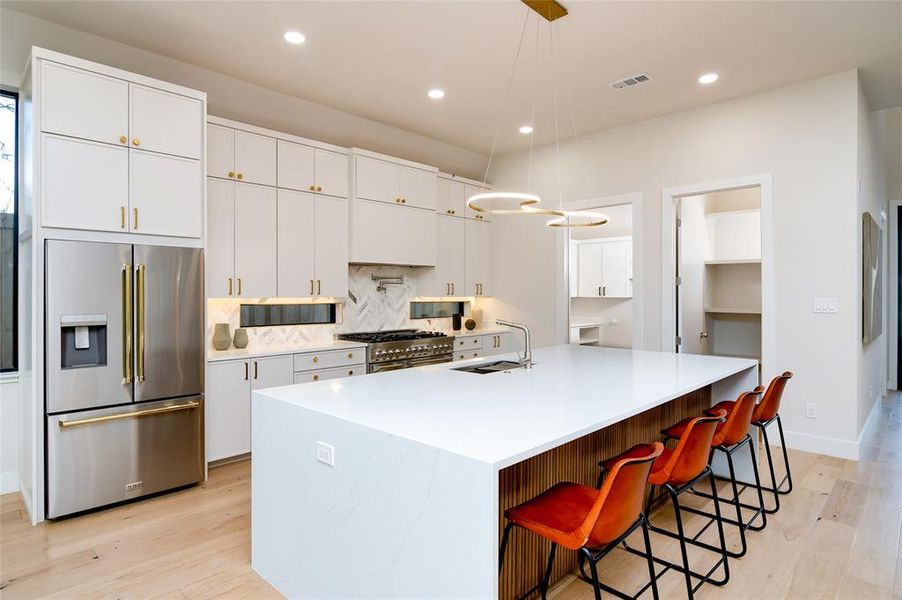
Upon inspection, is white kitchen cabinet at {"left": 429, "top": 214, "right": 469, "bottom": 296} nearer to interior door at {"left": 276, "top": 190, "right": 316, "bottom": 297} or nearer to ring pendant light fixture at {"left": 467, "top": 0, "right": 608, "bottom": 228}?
ring pendant light fixture at {"left": 467, "top": 0, "right": 608, "bottom": 228}

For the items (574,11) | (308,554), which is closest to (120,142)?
(308,554)

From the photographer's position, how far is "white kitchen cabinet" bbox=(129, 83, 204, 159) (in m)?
3.17

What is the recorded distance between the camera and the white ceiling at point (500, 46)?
10.1 ft

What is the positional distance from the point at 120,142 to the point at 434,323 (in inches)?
144

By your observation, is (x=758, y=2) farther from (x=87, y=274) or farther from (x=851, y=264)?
(x=87, y=274)

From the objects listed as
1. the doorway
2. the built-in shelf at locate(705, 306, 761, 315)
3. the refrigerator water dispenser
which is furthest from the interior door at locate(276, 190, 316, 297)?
the built-in shelf at locate(705, 306, 761, 315)

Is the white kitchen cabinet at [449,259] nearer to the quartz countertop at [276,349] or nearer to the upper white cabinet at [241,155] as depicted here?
the quartz countertop at [276,349]

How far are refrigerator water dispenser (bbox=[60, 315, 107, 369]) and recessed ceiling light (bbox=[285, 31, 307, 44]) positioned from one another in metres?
2.15

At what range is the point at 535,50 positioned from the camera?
3570 mm

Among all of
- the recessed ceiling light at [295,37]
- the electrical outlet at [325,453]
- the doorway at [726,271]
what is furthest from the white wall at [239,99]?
the electrical outlet at [325,453]

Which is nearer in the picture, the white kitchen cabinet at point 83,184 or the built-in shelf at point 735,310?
the white kitchen cabinet at point 83,184

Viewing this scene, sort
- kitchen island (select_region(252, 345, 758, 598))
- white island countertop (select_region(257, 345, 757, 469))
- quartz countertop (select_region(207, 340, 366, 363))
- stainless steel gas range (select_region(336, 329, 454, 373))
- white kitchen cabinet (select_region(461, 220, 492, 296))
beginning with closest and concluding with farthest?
kitchen island (select_region(252, 345, 758, 598)) < white island countertop (select_region(257, 345, 757, 469)) < quartz countertop (select_region(207, 340, 366, 363)) < stainless steel gas range (select_region(336, 329, 454, 373)) < white kitchen cabinet (select_region(461, 220, 492, 296))

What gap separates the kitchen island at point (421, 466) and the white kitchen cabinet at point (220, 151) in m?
2.26

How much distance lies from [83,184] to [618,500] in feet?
10.8
